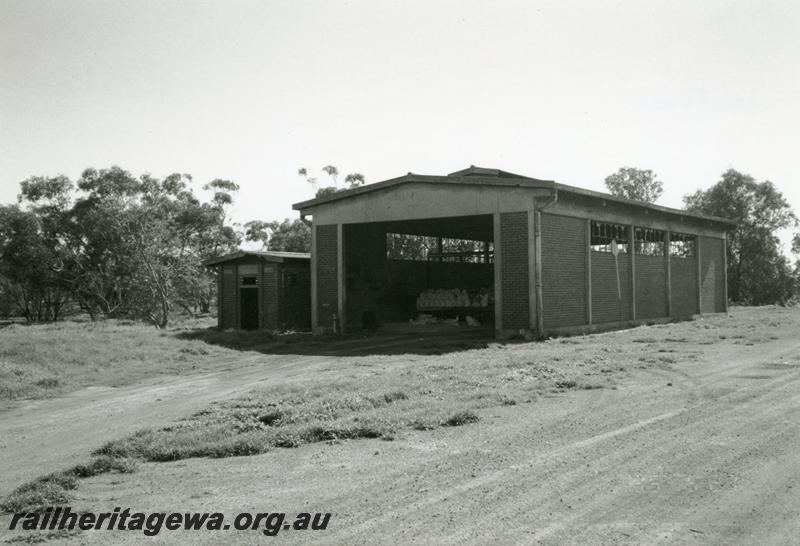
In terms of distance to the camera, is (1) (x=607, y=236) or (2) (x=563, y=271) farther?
(1) (x=607, y=236)

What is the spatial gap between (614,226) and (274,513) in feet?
80.3

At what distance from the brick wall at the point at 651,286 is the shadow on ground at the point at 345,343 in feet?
23.7

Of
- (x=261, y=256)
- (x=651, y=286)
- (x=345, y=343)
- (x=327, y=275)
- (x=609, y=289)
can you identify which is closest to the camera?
(x=345, y=343)

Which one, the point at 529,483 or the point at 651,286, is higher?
the point at 651,286

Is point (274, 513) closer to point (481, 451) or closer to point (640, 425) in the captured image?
point (481, 451)

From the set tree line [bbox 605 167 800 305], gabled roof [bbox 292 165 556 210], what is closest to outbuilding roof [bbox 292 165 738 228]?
gabled roof [bbox 292 165 556 210]

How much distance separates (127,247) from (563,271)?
27852 millimetres

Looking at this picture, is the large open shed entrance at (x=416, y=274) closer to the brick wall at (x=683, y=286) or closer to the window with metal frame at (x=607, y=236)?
the window with metal frame at (x=607, y=236)

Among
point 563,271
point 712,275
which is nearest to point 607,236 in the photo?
point 563,271

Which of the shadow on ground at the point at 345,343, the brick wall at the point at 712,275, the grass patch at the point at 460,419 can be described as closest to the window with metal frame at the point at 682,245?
the brick wall at the point at 712,275

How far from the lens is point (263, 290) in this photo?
1123 inches

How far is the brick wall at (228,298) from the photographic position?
1150 inches

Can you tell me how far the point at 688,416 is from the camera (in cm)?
902

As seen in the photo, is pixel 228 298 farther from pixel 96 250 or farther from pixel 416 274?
pixel 96 250
